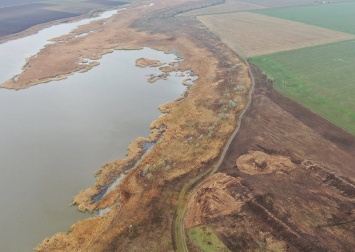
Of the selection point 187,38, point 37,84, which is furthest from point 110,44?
point 37,84

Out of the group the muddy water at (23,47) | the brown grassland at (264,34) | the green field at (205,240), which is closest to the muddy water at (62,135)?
the green field at (205,240)

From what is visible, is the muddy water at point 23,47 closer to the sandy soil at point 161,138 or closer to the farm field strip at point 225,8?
the sandy soil at point 161,138

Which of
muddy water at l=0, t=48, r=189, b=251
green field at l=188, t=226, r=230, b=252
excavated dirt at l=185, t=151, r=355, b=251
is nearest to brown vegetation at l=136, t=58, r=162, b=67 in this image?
muddy water at l=0, t=48, r=189, b=251

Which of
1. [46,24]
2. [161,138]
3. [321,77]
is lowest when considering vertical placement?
[161,138]

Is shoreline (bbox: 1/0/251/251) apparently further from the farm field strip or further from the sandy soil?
the farm field strip

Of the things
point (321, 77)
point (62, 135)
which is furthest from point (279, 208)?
point (321, 77)

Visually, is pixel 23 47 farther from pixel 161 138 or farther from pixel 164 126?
pixel 161 138
